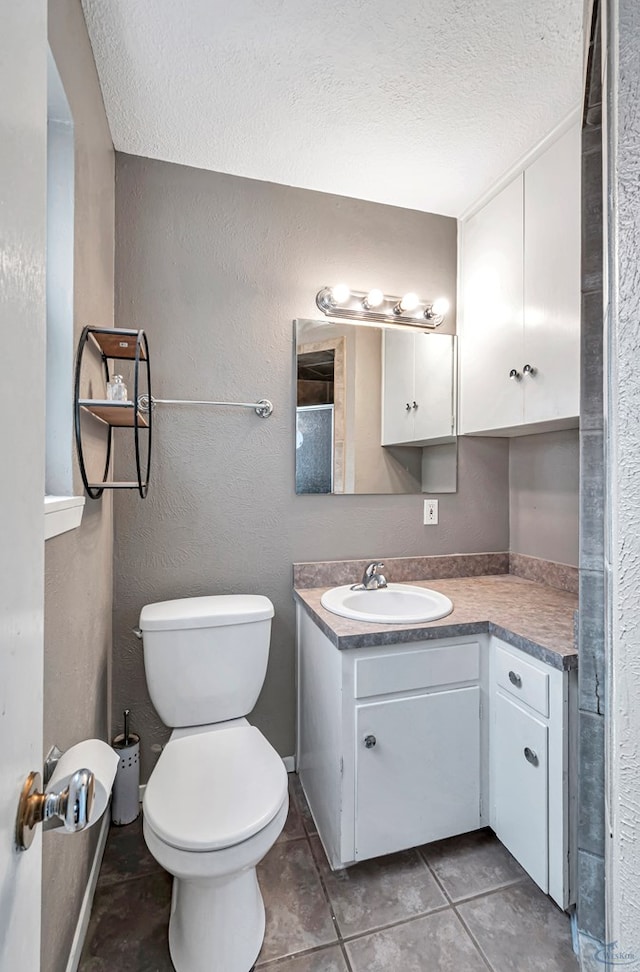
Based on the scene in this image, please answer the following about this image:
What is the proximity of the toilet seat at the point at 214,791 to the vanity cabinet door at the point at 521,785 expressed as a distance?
0.70 meters

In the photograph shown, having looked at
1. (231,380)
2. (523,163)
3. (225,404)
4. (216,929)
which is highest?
(523,163)

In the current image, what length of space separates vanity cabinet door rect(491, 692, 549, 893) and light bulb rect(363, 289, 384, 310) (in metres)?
1.56

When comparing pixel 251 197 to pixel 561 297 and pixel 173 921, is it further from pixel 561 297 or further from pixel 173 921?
pixel 173 921

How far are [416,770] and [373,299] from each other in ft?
5.74

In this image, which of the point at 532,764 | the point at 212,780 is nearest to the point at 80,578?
the point at 212,780

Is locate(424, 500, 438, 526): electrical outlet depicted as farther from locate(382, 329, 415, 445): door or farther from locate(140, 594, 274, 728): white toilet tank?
locate(140, 594, 274, 728): white toilet tank

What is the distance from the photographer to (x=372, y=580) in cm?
178

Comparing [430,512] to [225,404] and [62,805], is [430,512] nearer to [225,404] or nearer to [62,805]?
[225,404]

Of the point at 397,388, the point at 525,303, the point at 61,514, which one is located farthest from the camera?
the point at 397,388

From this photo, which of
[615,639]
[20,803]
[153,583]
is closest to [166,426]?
[153,583]

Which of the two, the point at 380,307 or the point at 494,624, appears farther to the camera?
the point at 380,307

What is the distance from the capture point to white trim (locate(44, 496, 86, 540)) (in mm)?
865

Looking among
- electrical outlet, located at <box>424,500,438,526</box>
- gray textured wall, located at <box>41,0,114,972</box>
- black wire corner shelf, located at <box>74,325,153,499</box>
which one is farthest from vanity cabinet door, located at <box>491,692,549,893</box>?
black wire corner shelf, located at <box>74,325,153,499</box>

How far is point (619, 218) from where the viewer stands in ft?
1.78
